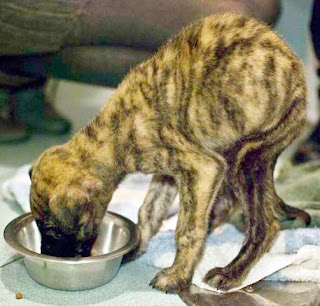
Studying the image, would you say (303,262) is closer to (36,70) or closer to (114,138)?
(114,138)

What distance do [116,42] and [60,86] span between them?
206 cm

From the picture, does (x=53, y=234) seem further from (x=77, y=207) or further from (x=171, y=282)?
(x=171, y=282)

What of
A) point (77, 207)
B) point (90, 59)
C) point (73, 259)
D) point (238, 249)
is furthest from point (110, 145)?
point (90, 59)

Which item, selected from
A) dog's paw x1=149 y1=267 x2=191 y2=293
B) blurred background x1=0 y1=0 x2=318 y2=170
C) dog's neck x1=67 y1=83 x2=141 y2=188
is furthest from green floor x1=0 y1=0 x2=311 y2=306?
blurred background x1=0 y1=0 x2=318 y2=170

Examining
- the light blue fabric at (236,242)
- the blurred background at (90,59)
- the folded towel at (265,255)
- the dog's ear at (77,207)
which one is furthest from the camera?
the blurred background at (90,59)

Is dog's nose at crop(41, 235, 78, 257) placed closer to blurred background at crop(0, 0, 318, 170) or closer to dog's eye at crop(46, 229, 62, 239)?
dog's eye at crop(46, 229, 62, 239)

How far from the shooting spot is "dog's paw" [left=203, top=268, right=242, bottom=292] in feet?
7.79

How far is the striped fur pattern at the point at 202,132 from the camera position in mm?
2324

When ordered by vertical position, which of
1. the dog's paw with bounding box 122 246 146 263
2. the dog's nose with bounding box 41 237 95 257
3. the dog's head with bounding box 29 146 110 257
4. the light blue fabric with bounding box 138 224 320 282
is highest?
the dog's head with bounding box 29 146 110 257

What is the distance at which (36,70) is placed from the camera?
3469 millimetres

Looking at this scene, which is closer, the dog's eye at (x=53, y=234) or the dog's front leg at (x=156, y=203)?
the dog's eye at (x=53, y=234)

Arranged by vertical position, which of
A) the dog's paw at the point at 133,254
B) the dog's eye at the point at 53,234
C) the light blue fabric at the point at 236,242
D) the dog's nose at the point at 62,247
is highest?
the dog's eye at the point at 53,234

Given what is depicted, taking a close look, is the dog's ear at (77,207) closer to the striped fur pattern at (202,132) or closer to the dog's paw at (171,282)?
the striped fur pattern at (202,132)

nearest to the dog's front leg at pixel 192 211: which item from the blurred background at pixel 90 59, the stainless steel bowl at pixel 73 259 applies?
the stainless steel bowl at pixel 73 259
